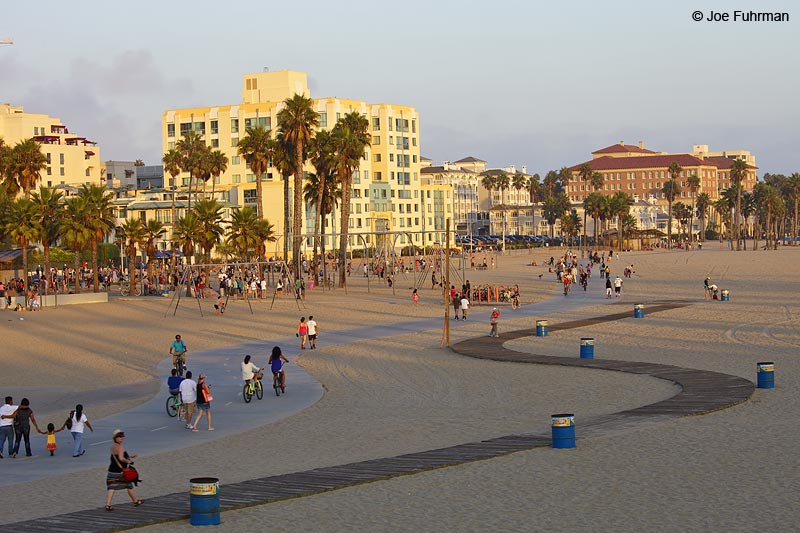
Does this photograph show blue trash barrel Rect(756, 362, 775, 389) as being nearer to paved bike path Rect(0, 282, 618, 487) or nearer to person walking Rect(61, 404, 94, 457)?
paved bike path Rect(0, 282, 618, 487)

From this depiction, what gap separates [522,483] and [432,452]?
2.65 m

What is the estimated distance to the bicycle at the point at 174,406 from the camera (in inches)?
877

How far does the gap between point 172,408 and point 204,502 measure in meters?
9.89

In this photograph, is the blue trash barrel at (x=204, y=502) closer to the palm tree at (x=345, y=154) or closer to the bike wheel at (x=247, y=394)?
the bike wheel at (x=247, y=394)

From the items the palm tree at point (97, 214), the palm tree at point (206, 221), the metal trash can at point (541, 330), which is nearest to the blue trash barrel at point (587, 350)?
the metal trash can at point (541, 330)

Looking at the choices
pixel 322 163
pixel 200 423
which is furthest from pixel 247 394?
pixel 322 163

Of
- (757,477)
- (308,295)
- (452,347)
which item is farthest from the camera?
(308,295)

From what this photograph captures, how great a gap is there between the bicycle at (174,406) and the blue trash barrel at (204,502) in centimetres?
901

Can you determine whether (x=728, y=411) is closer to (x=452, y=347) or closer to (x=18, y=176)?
(x=452, y=347)

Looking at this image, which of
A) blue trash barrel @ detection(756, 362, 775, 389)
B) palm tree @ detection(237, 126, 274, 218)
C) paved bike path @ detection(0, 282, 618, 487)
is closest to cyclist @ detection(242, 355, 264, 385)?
paved bike path @ detection(0, 282, 618, 487)

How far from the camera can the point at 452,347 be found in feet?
116

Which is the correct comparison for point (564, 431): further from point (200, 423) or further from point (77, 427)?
point (77, 427)

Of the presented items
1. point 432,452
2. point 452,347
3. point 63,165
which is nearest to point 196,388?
point 432,452

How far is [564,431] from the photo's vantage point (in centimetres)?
1730
